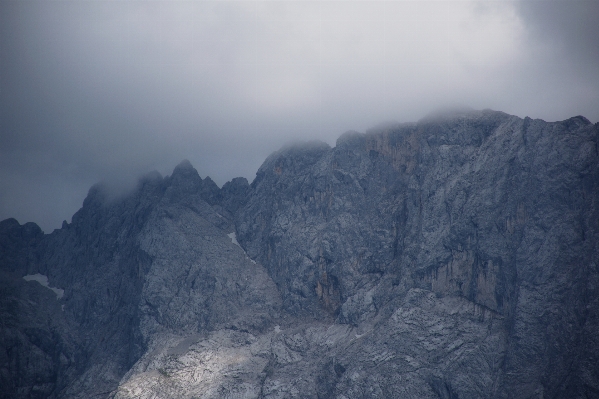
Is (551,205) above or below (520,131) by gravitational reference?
below

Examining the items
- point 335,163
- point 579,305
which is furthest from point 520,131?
point 335,163

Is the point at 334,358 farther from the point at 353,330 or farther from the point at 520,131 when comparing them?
the point at 520,131

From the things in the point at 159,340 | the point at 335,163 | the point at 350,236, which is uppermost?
the point at 335,163

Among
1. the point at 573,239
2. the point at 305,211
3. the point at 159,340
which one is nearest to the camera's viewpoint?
the point at 573,239

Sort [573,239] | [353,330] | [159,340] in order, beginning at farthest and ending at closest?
[159,340], [353,330], [573,239]

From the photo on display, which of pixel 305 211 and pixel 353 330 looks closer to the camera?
pixel 353 330

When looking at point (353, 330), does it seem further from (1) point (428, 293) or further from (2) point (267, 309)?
(2) point (267, 309)
